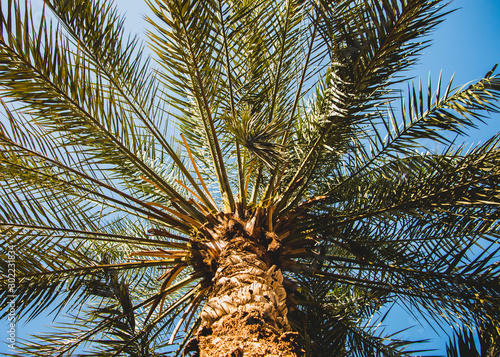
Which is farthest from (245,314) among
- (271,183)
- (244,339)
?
(271,183)

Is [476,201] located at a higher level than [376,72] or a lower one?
lower

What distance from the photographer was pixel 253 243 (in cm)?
269

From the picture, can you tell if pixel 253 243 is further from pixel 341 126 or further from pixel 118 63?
pixel 118 63

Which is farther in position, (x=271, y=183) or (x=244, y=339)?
(x=271, y=183)

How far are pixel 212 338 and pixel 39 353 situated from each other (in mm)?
1975

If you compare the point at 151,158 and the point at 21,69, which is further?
the point at 151,158

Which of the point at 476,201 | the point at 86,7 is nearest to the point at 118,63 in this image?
the point at 86,7

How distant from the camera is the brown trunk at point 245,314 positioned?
1.69 meters

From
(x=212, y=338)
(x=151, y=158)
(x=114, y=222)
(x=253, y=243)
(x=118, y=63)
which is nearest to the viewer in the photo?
(x=212, y=338)

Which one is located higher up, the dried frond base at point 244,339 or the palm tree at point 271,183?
the palm tree at point 271,183

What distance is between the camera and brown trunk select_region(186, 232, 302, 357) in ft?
5.54

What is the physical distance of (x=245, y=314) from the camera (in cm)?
188

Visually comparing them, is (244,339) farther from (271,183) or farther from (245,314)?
(271,183)

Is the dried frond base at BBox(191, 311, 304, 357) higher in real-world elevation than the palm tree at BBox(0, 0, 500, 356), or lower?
lower
